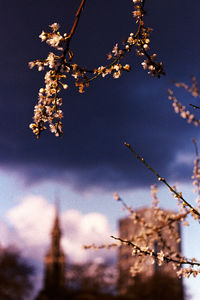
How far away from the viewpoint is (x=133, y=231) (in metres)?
94.8

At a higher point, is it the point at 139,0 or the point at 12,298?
the point at 12,298

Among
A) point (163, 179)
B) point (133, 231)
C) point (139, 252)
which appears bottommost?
point (139, 252)

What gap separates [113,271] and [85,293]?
6019 millimetres

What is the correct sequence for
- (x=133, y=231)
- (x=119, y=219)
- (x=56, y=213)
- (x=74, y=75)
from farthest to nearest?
1. (x=119, y=219)
2. (x=133, y=231)
3. (x=56, y=213)
4. (x=74, y=75)

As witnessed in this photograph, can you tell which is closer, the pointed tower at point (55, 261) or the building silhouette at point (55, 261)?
the building silhouette at point (55, 261)

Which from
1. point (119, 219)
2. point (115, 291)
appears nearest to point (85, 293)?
point (115, 291)

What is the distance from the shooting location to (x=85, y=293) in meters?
55.0

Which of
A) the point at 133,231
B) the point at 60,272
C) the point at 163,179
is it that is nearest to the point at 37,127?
the point at 163,179

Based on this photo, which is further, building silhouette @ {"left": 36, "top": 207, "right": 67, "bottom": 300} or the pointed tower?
the pointed tower

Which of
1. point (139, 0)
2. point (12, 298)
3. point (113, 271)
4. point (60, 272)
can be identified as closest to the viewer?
point (139, 0)

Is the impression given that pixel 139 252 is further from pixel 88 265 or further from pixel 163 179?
pixel 88 265

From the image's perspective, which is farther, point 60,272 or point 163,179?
point 60,272

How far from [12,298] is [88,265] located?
1535 cm

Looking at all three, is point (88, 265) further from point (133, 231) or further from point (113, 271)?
point (133, 231)
